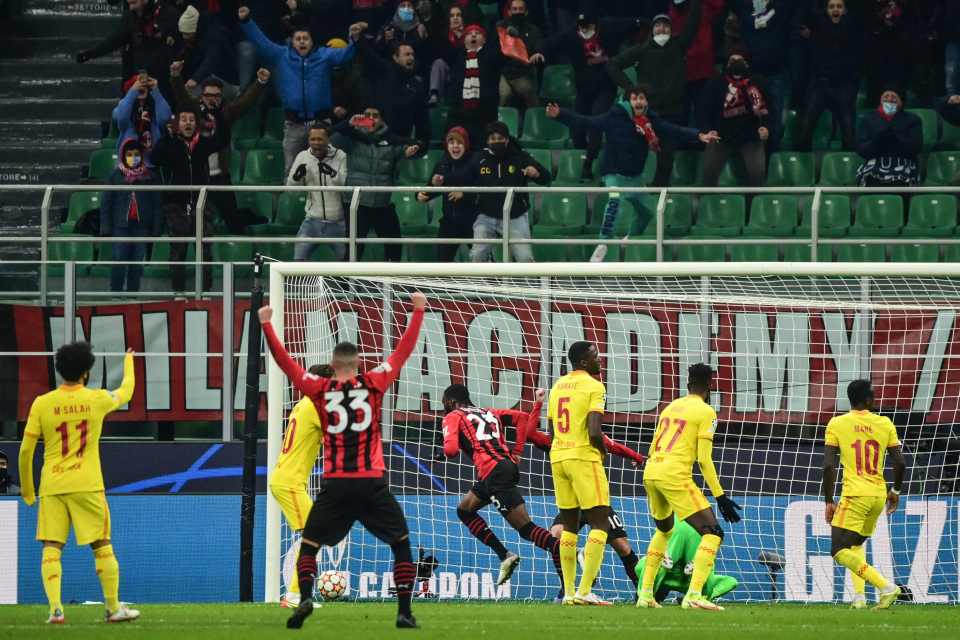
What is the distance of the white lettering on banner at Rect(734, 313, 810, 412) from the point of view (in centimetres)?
1388

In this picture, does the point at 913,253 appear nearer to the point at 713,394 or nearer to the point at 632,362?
the point at 713,394

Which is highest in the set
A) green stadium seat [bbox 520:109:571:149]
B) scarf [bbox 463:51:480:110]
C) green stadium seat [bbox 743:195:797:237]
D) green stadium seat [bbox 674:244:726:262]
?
scarf [bbox 463:51:480:110]

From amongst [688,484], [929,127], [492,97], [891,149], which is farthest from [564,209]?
[688,484]

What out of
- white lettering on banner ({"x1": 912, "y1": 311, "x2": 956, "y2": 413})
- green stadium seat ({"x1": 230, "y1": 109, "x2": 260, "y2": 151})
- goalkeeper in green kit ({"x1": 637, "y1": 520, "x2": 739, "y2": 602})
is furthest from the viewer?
green stadium seat ({"x1": 230, "y1": 109, "x2": 260, "y2": 151})

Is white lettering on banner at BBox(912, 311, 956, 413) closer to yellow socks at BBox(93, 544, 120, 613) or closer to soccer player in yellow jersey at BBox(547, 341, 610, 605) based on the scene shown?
soccer player in yellow jersey at BBox(547, 341, 610, 605)

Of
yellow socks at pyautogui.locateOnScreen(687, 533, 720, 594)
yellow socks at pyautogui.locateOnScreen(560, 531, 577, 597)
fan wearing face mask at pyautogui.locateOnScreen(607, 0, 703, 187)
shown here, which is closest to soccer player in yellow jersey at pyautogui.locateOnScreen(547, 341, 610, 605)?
yellow socks at pyautogui.locateOnScreen(560, 531, 577, 597)

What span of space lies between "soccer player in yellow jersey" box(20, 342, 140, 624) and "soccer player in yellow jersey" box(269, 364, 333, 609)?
1.44 metres

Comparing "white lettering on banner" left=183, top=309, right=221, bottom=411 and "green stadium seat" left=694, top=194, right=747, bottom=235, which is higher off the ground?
"green stadium seat" left=694, top=194, right=747, bottom=235

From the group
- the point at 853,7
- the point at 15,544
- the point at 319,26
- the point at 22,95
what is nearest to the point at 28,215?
the point at 22,95

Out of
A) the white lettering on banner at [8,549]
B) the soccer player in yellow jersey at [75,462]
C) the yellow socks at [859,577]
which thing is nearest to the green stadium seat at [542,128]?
the white lettering on banner at [8,549]

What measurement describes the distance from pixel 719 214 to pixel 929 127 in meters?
3.23

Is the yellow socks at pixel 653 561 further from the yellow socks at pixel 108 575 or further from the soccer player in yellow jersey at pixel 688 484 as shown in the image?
the yellow socks at pixel 108 575

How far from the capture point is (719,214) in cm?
1667

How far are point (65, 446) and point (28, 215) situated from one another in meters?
10.1
